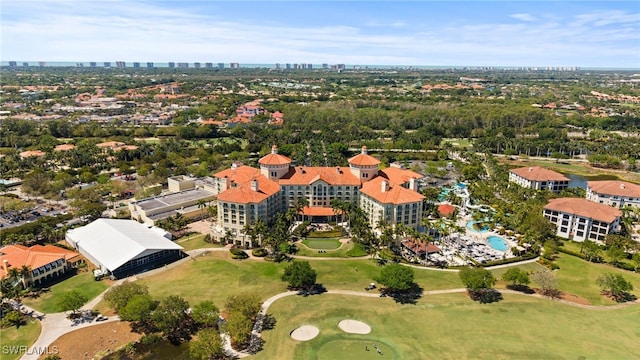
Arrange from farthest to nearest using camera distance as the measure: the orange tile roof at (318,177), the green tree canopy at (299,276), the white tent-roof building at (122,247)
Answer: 1. the orange tile roof at (318,177)
2. the white tent-roof building at (122,247)
3. the green tree canopy at (299,276)

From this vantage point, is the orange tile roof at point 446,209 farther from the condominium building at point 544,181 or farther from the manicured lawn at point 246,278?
the condominium building at point 544,181

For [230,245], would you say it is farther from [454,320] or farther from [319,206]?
[454,320]

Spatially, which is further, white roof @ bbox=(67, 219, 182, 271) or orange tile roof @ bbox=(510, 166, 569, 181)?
orange tile roof @ bbox=(510, 166, 569, 181)

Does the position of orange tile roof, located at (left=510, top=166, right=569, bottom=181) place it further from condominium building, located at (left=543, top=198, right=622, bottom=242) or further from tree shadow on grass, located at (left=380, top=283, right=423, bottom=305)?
tree shadow on grass, located at (left=380, top=283, right=423, bottom=305)

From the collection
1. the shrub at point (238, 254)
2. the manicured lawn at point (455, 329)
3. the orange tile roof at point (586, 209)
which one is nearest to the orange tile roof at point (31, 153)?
the shrub at point (238, 254)

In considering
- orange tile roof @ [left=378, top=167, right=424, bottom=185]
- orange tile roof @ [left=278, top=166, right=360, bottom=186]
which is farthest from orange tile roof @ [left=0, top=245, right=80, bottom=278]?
orange tile roof @ [left=378, top=167, right=424, bottom=185]

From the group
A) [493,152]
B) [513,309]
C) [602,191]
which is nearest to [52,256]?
[513,309]
